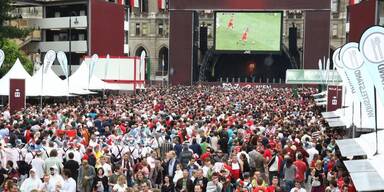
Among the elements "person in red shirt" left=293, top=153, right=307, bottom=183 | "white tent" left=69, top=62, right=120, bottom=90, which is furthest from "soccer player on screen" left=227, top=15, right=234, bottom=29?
"person in red shirt" left=293, top=153, right=307, bottom=183

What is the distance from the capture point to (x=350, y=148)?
15117 mm

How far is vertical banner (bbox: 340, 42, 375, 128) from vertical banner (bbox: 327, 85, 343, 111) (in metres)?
10.9

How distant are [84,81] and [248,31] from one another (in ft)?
99.0

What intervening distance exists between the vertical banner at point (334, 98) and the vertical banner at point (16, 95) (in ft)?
44.3

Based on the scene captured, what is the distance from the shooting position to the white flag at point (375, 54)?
39.4ft

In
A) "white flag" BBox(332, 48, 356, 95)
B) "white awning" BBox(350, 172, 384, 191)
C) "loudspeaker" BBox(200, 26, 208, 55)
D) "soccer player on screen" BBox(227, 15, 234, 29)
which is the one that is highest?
"soccer player on screen" BBox(227, 15, 234, 29)

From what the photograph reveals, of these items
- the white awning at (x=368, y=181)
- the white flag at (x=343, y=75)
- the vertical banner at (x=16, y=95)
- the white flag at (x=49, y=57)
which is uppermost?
the white flag at (x=49, y=57)

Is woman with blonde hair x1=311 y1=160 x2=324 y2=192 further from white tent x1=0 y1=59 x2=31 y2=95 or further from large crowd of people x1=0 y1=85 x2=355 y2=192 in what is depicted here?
white tent x1=0 y1=59 x2=31 y2=95

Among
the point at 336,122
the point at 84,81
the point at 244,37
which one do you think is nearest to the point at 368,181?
the point at 336,122

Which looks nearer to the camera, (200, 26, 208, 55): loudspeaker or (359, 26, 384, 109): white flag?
(359, 26, 384, 109): white flag

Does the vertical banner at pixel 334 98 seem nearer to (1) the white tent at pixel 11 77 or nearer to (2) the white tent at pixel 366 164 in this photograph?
(2) the white tent at pixel 366 164

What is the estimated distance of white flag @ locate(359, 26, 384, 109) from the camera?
12.0 m

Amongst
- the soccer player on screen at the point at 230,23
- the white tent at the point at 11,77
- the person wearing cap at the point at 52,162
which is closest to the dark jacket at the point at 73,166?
the person wearing cap at the point at 52,162

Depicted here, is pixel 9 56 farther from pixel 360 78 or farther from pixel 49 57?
pixel 360 78
